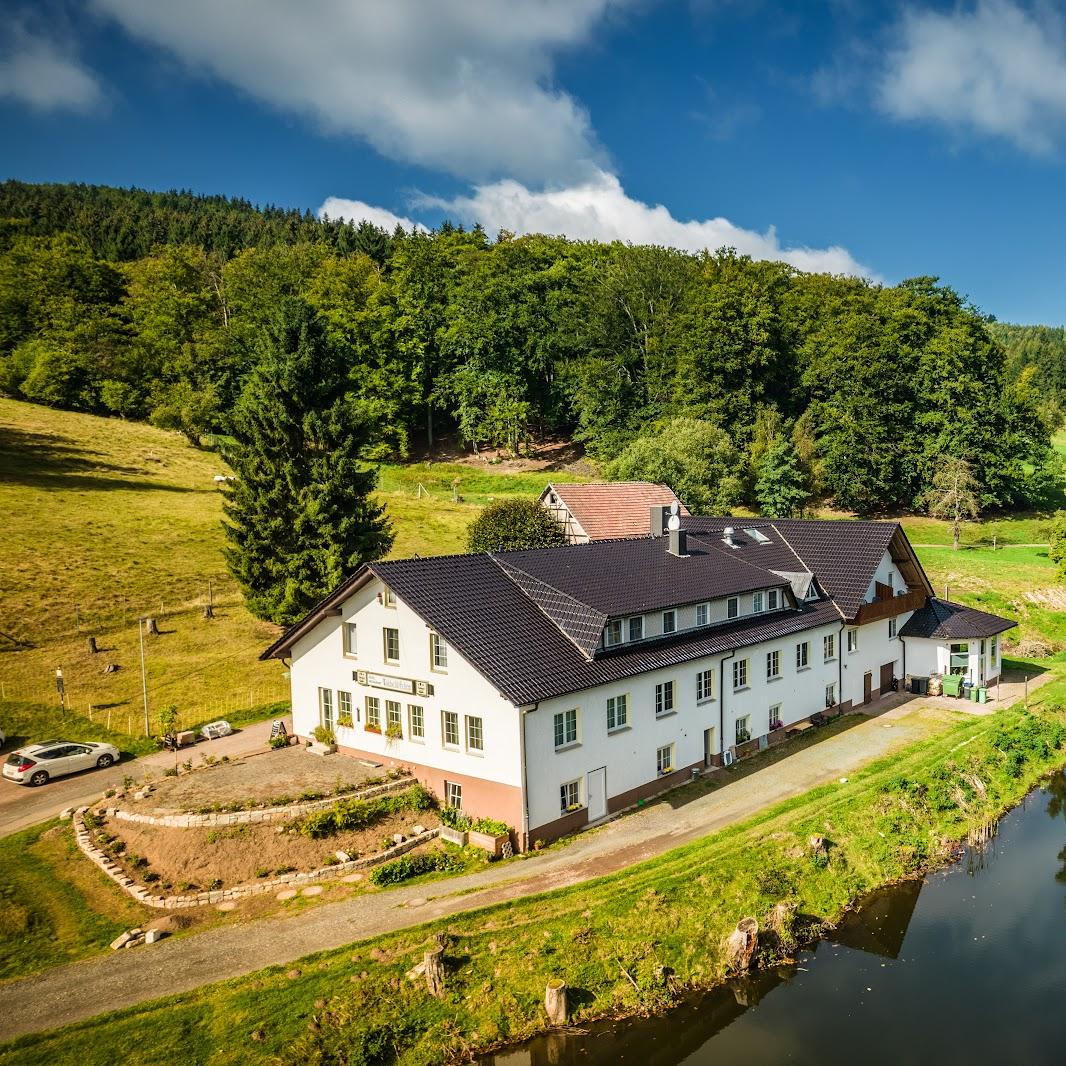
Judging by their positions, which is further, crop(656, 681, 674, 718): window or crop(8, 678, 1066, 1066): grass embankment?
crop(656, 681, 674, 718): window

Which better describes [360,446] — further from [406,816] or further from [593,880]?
[593,880]

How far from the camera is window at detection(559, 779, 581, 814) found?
24.6 metres

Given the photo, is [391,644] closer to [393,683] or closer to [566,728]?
[393,683]

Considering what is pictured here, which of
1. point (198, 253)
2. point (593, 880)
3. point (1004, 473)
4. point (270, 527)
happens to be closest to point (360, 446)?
point (270, 527)

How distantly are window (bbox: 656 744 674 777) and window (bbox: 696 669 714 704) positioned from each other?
2182mm

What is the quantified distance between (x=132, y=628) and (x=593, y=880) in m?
30.7

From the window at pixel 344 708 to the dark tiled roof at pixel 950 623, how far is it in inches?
1079

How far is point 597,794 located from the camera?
84.0ft

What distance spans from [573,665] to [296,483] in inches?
854

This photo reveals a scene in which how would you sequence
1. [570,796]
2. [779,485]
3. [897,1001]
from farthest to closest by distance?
[779,485], [570,796], [897,1001]

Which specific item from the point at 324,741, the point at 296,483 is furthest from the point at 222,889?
the point at 296,483

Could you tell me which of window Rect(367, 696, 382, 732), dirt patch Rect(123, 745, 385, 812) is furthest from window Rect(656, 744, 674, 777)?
window Rect(367, 696, 382, 732)

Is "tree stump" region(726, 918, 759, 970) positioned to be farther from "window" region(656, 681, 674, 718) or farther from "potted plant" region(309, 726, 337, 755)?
"potted plant" region(309, 726, 337, 755)

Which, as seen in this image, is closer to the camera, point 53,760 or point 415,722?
point 415,722
